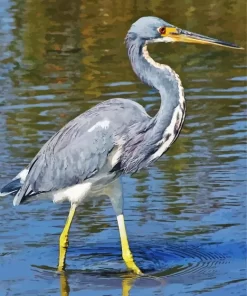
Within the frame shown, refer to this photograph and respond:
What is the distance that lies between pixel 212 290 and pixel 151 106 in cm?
503

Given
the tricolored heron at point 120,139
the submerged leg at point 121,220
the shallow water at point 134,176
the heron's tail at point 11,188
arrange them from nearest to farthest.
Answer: the tricolored heron at point 120,139 → the shallow water at point 134,176 → the submerged leg at point 121,220 → the heron's tail at point 11,188

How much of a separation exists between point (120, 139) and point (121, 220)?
0.61 metres

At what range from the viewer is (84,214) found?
8570mm

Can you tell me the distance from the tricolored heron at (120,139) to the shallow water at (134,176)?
327 mm

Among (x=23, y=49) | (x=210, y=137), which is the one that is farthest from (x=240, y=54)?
(x=210, y=137)

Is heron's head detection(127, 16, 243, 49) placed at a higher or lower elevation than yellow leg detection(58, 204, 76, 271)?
higher

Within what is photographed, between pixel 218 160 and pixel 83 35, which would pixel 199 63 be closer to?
pixel 83 35

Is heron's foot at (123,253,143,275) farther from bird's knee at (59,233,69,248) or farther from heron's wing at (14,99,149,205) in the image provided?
heron's wing at (14,99,149,205)

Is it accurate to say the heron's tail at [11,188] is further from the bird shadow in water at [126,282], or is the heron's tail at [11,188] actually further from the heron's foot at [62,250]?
the bird shadow in water at [126,282]

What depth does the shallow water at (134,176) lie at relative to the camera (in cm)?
730

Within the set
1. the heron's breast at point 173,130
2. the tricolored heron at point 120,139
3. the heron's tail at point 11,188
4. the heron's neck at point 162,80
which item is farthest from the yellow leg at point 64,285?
the heron's neck at point 162,80

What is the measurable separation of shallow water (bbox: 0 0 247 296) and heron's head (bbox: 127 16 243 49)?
1519mm

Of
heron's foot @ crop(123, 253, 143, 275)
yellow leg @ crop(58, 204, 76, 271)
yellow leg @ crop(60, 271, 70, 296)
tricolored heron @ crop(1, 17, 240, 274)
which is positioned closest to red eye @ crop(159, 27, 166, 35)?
tricolored heron @ crop(1, 17, 240, 274)

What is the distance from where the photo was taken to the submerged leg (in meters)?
7.42
